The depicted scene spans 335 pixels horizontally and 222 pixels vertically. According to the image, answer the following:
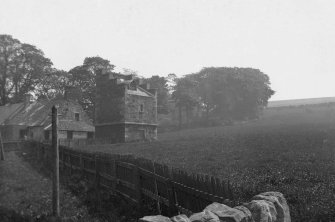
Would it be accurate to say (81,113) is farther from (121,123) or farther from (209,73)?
(209,73)

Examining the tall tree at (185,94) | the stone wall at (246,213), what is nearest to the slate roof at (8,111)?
the tall tree at (185,94)

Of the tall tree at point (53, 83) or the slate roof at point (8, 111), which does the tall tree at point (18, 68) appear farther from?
the slate roof at point (8, 111)

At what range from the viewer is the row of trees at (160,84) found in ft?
229

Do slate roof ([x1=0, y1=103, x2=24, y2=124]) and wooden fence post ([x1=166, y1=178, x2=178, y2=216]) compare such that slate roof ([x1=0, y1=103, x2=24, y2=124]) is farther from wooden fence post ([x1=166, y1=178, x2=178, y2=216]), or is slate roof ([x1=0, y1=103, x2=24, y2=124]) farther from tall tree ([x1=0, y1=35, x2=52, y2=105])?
wooden fence post ([x1=166, y1=178, x2=178, y2=216])

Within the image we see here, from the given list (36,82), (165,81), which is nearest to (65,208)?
(36,82)

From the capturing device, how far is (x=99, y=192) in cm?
1292

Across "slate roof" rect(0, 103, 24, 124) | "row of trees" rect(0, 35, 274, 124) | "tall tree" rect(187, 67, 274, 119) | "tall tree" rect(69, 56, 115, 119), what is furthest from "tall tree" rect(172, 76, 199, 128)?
"slate roof" rect(0, 103, 24, 124)

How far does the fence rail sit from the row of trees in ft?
148

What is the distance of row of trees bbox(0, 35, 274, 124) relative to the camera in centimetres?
6969

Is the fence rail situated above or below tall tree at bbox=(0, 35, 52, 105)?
below

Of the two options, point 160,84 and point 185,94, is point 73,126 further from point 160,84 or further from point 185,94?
point 160,84

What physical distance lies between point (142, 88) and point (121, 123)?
8.23m

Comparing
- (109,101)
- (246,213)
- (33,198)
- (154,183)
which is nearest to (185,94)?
(109,101)

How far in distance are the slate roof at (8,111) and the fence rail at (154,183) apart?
47.0m
